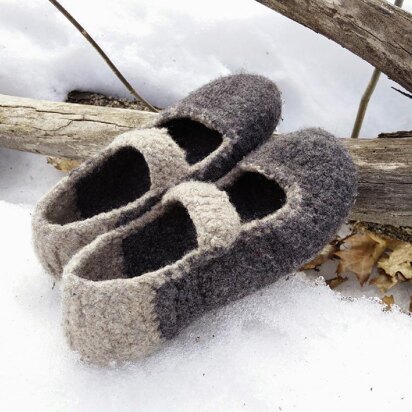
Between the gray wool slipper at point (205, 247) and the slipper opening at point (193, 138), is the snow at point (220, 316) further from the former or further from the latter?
the slipper opening at point (193, 138)

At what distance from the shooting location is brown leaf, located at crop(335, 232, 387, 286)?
1.52m

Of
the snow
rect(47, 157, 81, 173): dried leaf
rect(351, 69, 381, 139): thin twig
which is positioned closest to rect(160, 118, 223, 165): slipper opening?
the snow

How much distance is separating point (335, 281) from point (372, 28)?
0.60 meters

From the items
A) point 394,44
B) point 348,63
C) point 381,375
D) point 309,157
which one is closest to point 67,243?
point 309,157

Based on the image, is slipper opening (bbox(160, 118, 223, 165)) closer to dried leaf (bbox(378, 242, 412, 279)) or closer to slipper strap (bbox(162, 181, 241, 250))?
slipper strap (bbox(162, 181, 241, 250))

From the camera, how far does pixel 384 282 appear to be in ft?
4.98

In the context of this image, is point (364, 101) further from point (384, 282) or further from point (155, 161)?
point (155, 161)

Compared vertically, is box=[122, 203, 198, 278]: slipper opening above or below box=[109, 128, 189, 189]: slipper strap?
below

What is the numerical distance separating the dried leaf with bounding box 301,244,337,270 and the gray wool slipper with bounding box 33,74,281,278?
0.34 m

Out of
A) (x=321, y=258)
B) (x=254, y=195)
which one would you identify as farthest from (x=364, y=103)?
(x=254, y=195)

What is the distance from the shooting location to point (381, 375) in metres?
1.14

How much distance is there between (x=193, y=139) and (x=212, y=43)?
686 mm

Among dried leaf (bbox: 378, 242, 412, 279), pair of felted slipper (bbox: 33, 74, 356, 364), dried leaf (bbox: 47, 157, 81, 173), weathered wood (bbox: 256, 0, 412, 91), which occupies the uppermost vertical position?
weathered wood (bbox: 256, 0, 412, 91)

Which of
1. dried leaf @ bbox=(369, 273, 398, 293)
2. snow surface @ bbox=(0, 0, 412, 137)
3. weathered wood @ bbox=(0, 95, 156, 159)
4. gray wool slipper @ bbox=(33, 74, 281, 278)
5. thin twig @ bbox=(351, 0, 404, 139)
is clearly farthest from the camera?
snow surface @ bbox=(0, 0, 412, 137)
